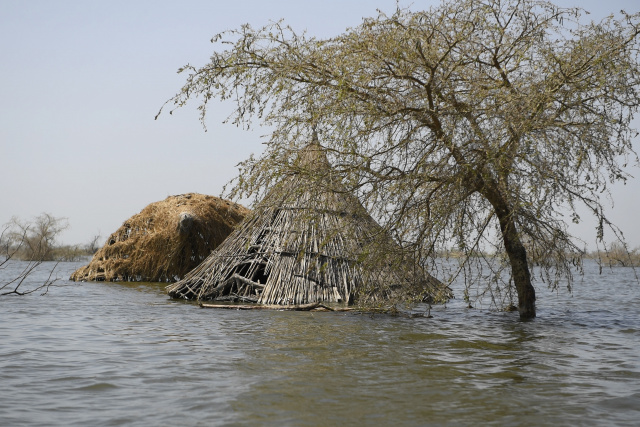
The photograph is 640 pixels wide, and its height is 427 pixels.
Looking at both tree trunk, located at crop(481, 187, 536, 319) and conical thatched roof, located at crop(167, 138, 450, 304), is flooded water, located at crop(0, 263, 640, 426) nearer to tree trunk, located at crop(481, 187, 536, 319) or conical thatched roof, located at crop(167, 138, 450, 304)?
tree trunk, located at crop(481, 187, 536, 319)

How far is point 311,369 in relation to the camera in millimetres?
6094

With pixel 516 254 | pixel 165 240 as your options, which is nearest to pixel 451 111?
pixel 516 254

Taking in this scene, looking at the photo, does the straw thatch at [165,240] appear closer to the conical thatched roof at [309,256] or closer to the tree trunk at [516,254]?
the conical thatched roof at [309,256]

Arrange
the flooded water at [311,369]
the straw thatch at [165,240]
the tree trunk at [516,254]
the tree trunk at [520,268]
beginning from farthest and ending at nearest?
the straw thatch at [165,240] < the tree trunk at [520,268] < the tree trunk at [516,254] < the flooded water at [311,369]

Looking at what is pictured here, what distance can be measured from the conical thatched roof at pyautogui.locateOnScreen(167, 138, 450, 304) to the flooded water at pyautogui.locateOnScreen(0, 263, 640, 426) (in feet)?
2.66

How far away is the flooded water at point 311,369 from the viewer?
464 cm

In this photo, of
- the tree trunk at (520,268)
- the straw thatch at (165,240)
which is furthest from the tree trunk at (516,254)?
the straw thatch at (165,240)

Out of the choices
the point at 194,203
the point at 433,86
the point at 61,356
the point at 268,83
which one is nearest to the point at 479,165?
the point at 433,86

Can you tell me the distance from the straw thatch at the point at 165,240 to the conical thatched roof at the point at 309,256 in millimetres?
5041

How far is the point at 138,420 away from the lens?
173 inches

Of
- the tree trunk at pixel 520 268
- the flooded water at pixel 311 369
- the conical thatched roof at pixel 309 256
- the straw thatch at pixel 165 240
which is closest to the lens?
the flooded water at pixel 311 369

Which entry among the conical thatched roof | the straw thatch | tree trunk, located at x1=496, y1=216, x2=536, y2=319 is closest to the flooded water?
tree trunk, located at x1=496, y1=216, x2=536, y2=319

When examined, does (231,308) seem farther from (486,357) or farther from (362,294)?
(486,357)

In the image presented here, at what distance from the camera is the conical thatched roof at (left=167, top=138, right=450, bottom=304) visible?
938 cm
